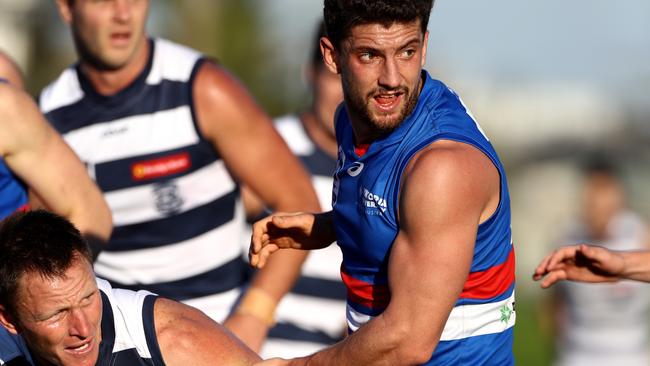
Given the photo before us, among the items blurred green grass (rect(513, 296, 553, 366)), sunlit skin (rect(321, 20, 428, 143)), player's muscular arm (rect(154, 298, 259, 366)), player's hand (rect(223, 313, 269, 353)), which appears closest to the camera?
sunlit skin (rect(321, 20, 428, 143))

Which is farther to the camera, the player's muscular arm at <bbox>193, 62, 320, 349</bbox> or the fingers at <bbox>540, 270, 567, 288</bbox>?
the player's muscular arm at <bbox>193, 62, 320, 349</bbox>

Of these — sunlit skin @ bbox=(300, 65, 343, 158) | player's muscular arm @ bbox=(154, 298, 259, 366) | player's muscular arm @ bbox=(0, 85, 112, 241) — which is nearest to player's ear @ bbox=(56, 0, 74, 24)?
player's muscular arm @ bbox=(0, 85, 112, 241)

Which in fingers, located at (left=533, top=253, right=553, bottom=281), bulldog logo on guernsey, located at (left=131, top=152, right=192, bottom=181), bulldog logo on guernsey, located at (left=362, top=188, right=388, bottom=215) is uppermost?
bulldog logo on guernsey, located at (left=362, top=188, right=388, bottom=215)

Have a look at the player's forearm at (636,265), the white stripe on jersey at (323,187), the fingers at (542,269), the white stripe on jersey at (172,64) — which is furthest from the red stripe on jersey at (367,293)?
the white stripe on jersey at (323,187)


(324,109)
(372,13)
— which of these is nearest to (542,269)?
(372,13)

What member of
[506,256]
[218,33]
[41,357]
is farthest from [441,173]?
[218,33]

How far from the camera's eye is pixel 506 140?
107 feet

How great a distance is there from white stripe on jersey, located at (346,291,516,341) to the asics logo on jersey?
0.46 metres

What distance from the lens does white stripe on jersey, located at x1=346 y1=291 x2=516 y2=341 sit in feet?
13.3

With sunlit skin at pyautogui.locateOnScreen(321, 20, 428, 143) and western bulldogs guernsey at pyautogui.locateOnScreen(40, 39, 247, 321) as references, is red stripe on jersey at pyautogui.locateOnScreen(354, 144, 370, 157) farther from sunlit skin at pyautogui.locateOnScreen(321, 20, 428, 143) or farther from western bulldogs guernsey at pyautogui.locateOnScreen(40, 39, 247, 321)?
western bulldogs guernsey at pyautogui.locateOnScreen(40, 39, 247, 321)

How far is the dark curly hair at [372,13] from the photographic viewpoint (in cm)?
394

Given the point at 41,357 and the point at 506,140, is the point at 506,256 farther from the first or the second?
the point at 506,140

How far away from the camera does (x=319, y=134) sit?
23.0 feet

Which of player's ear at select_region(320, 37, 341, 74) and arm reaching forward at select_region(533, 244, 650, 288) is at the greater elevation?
player's ear at select_region(320, 37, 341, 74)
